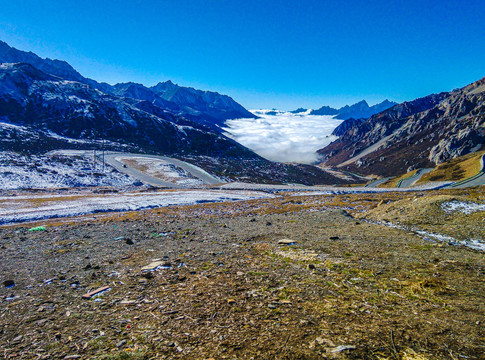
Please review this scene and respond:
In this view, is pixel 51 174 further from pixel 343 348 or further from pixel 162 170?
pixel 343 348

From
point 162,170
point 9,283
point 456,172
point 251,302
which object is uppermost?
point 456,172

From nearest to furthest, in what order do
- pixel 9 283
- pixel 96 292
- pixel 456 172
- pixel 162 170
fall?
pixel 96 292, pixel 9 283, pixel 456 172, pixel 162 170

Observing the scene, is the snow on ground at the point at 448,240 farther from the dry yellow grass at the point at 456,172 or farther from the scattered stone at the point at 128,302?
the dry yellow grass at the point at 456,172

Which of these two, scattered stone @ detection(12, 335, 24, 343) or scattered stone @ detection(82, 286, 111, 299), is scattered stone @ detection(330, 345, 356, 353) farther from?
scattered stone @ detection(82, 286, 111, 299)

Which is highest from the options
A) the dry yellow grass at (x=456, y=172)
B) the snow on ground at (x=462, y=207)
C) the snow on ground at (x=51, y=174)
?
the dry yellow grass at (x=456, y=172)

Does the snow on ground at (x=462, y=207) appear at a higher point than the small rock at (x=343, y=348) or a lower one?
higher

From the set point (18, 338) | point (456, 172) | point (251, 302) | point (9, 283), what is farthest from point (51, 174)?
point (456, 172)

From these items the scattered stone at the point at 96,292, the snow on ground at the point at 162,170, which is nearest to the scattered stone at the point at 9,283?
the scattered stone at the point at 96,292
